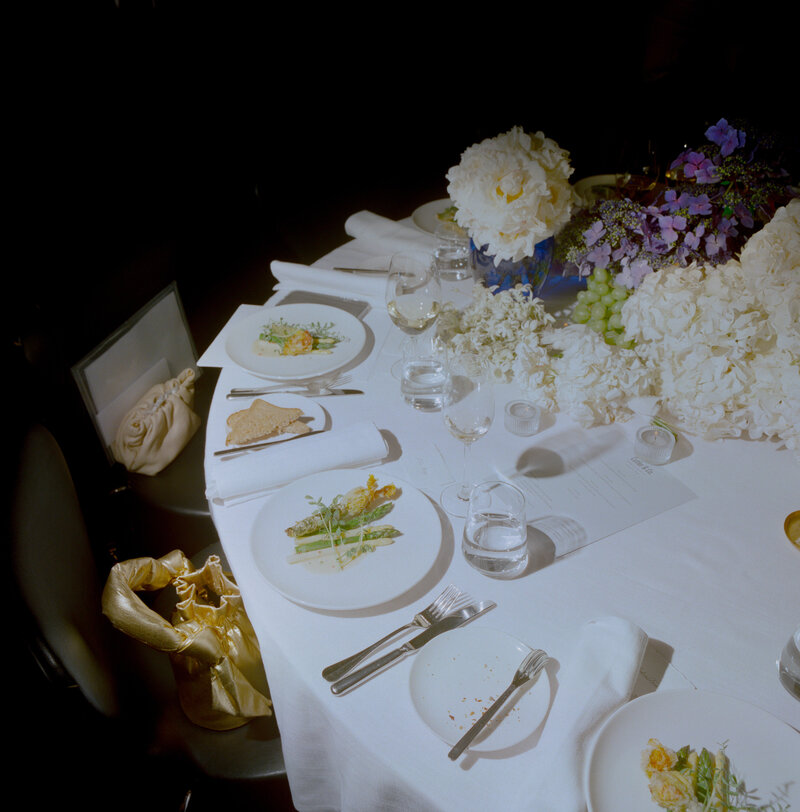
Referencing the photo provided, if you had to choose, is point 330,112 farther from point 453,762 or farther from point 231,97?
point 453,762

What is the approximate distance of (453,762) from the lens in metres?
0.90

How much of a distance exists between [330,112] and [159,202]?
60.4 inches

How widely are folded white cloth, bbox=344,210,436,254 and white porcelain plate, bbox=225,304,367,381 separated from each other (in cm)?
47

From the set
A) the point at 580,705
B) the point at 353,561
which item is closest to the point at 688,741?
the point at 580,705

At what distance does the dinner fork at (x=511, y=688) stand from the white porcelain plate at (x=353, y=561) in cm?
23

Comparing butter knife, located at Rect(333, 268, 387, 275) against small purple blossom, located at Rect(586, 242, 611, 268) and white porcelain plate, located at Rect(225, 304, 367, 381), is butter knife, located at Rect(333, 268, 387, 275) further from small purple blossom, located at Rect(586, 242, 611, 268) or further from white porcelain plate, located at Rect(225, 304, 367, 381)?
small purple blossom, located at Rect(586, 242, 611, 268)

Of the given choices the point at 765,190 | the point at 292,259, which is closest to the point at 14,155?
the point at 292,259

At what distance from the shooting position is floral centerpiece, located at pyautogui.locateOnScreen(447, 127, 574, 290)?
1622 mm

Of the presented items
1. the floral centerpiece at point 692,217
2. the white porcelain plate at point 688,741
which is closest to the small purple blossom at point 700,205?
the floral centerpiece at point 692,217

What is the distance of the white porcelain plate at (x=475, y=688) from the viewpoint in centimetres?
92

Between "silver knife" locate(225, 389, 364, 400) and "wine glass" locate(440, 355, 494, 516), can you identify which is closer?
"wine glass" locate(440, 355, 494, 516)

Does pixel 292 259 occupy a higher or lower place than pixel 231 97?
lower

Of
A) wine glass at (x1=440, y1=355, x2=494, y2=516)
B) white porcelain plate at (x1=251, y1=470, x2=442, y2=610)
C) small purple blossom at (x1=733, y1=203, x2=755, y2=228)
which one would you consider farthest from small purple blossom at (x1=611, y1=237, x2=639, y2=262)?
white porcelain plate at (x1=251, y1=470, x2=442, y2=610)

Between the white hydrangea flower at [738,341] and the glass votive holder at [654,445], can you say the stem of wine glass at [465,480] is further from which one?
the white hydrangea flower at [738,341]
